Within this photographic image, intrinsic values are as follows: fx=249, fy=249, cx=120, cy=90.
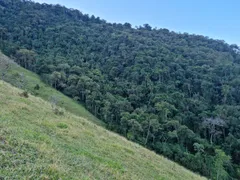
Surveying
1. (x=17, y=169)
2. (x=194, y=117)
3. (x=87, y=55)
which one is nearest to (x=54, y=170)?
(x=17, y=169)

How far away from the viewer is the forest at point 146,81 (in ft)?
206

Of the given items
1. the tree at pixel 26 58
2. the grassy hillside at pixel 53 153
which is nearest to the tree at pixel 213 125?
the tree at pixel 26 58

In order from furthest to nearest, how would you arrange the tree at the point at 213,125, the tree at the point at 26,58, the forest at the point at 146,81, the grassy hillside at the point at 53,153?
1. the tree at the point at 26,58
2. the tree at the point at 213,125
3. the forest at the point at 146,81
4. the grassy hillside at the point at 53,153

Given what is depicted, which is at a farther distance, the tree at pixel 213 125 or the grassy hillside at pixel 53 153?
the tree at pixel 213 125

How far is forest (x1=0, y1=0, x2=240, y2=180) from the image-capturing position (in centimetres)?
6266

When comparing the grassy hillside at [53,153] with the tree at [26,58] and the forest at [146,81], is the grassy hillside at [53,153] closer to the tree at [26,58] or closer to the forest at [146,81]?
the forest at [146,81]

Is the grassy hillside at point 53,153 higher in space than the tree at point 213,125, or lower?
higher

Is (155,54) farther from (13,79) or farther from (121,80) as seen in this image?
(13,79)

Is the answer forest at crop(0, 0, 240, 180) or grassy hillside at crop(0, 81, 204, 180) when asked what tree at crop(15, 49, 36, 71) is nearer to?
forest at crop(0, 0, 240, 180)

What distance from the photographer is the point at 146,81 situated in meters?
90.8

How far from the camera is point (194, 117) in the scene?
74562 mm

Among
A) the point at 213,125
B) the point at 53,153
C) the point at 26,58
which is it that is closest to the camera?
the point at 53,153

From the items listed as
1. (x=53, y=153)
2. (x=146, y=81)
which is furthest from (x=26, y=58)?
(x=53, y=153)

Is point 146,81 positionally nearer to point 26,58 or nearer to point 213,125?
point 213,125
